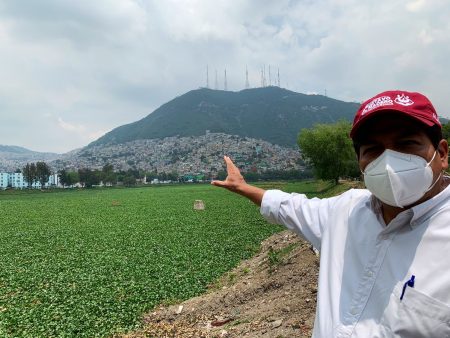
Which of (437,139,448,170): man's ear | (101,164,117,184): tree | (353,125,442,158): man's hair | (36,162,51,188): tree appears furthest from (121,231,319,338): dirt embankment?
(101,164,117,184): tree

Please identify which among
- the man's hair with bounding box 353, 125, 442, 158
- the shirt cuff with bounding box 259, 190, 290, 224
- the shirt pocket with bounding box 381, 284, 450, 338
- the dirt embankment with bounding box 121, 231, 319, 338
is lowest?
the dirt embankment with bounding box 121, 231, 319, 338

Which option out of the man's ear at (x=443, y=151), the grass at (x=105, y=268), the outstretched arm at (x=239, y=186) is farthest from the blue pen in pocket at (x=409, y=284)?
the grass at (x=105, y=268)

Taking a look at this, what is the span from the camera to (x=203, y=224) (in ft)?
93.5

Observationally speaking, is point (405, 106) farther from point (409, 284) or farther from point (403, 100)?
point (409, 284)

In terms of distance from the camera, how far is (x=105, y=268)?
1513cm

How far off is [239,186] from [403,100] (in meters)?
1.40

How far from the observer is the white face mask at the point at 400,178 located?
203 cm

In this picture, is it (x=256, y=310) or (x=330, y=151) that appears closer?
(x=256, y=310)

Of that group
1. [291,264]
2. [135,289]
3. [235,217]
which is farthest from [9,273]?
[235,217]

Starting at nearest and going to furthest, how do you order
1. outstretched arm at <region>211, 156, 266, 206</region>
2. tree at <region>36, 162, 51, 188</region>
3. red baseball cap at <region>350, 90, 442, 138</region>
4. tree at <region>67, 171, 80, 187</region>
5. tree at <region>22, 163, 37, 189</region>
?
red baseball cap at <region>350, 90, 442, 138</region> < outstretched arm at <region>211, 156, 266, 206</region> < tree at <region>22, 163, 37, 189</region> < tree at <region>36, 162, 51, 188</region> < tree at <region>67, 171, 80, 187</region>

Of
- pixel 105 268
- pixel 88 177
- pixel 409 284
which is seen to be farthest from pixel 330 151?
pixel 88 177

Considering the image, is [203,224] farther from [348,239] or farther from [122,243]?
[348,239]

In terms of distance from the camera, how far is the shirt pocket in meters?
1.73

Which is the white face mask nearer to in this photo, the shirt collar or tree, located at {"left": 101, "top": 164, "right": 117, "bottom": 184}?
the shirt collar
